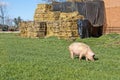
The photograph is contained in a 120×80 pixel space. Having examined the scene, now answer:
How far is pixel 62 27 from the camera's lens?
35938 millimetres

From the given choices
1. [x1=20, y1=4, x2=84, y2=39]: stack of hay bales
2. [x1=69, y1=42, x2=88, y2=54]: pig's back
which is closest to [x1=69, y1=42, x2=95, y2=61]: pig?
[x1=69, y1=42, x2=88, y2=54]: pig's back

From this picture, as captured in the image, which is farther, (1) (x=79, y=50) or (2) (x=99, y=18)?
(2) (x=99, y=18)

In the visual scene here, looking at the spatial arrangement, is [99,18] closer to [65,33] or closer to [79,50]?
[65,33]

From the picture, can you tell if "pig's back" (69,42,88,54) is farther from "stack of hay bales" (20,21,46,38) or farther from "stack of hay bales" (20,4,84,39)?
"stack of hay bales" (20,21,46,38)

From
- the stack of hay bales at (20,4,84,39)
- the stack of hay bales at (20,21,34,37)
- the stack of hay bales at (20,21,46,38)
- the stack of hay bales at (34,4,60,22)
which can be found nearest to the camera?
the stack of hay bales at (20,4,84,39)

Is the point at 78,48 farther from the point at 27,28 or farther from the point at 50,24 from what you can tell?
the point at 27,28

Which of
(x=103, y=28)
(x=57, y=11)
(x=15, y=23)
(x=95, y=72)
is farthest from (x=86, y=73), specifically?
(x=15, y=23)

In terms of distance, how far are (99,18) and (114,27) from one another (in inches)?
118

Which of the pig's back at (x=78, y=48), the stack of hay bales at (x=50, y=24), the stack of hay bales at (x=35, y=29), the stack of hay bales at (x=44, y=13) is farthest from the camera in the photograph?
the stack of hay bales at (x=44, y=13)

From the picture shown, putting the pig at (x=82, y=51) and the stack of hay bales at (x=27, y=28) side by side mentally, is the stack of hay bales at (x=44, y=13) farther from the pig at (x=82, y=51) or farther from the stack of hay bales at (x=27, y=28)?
the pig at (x=82, y=51)

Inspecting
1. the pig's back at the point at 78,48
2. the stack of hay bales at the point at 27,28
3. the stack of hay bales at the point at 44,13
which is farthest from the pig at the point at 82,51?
the stack of hay bales at the point at 44,13

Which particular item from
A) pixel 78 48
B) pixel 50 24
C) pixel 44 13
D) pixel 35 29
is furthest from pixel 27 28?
pixel 78 48

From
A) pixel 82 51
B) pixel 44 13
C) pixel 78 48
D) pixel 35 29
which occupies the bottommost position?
pixel 82 51

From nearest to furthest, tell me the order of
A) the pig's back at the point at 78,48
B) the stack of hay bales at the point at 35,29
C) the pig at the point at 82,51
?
the pig at the point at 82,51
the pig's back at the point at 78,48
the stack of hay bales at the point at 35,29
